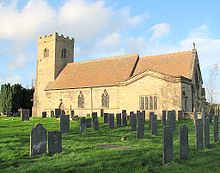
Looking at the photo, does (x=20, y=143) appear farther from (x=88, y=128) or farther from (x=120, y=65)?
(x=120, y=65)

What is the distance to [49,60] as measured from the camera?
44812mm

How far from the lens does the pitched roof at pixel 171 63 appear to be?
3177cm

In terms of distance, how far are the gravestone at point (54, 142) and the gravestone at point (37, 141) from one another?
1.42 ft

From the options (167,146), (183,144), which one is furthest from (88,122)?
(167,146)

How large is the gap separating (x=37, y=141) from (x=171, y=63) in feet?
83.8

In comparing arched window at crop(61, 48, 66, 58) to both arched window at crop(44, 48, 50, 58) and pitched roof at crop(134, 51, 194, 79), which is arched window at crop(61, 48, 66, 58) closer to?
arched window at crop(44, 48, 50, 58)

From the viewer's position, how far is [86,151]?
9977 mm

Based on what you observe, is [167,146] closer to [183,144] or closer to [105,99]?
[183,144]

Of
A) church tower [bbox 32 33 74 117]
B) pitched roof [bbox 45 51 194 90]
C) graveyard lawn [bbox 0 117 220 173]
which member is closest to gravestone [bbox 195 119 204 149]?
graveyard lawn [bbox 0 117 220 173]

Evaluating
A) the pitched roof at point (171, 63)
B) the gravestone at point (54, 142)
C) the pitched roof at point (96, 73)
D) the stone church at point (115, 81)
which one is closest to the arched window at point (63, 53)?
the stone church at point (115, 81)

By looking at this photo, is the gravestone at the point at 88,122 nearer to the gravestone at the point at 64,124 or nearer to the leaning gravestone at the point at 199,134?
the gravestone at the point at 64,124

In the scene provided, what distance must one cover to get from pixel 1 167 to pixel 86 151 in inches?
113

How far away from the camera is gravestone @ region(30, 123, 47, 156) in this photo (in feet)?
32.4

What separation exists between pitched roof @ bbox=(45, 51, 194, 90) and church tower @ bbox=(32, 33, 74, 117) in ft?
5.52
